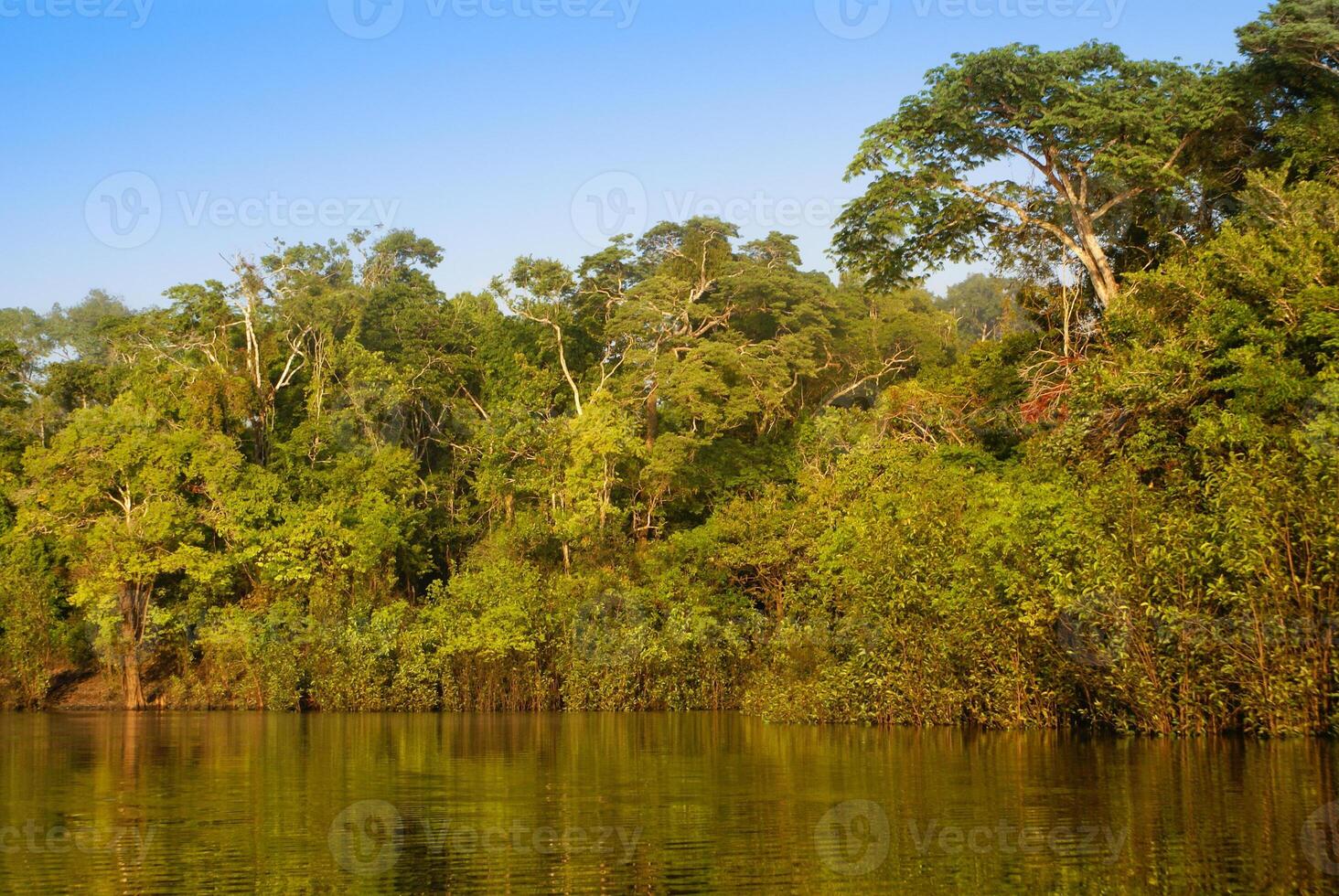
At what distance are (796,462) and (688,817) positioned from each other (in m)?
26.6

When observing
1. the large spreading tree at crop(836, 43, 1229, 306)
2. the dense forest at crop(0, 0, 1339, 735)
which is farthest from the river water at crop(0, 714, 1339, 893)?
the large spreading tree at crop(836, 43, 1229, 306)

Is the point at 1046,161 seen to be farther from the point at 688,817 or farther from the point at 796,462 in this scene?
the point at 688,817

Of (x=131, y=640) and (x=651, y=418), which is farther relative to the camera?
(x=651, y=418)

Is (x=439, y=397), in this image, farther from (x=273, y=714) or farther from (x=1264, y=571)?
(x=1264, y=571)

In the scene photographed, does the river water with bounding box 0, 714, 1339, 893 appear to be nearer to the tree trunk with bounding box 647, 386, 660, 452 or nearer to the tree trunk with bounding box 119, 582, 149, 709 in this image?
the tree trunk with bounding box 119, 582, 149, 709

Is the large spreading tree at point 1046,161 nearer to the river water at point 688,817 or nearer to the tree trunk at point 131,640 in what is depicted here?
the river water at point 688,817

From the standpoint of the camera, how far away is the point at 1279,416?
69.3 feet

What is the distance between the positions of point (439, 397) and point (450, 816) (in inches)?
1223

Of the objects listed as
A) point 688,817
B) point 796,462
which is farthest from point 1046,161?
point 688,817

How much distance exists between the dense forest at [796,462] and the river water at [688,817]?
239cm

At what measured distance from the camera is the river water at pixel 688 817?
906 centimetres

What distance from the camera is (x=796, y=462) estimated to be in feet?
126

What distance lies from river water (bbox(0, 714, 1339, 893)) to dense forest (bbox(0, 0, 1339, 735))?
2388 millimetres

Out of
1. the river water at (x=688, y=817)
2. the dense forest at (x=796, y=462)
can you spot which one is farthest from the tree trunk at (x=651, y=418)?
the river water at (x=688, y=817)
